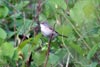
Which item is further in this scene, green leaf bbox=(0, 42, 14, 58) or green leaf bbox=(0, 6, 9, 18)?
green leaf bbox=(0, 6, 9, 18)

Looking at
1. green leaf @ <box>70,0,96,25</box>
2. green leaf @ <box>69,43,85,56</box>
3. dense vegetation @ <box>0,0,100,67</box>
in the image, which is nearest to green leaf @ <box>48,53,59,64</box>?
dense vegetation @ <box>0,0,100,67</box>

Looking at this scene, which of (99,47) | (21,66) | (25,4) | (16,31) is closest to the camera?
(99,47)

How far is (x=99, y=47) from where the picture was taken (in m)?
2.29

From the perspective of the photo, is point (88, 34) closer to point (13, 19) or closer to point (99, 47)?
point (99, 47)

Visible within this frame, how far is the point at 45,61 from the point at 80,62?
0.63 feet

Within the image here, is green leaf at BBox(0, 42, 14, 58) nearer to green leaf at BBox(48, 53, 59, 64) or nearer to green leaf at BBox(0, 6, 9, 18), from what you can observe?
green leaf at BBox(48, 53, 59, 64)

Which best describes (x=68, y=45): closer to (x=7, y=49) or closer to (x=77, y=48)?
(x=77, y=48)

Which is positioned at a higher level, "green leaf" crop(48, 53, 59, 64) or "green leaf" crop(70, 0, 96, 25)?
"green leaf" crop(70, 0, 96, 25)

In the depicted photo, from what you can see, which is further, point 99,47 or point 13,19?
point 13,19

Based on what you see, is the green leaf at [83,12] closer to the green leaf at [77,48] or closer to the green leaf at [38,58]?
the green leaf at [77,48]

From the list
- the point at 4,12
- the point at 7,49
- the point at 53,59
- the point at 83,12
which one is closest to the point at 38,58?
the point at 53,59

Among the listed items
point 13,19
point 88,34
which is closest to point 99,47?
point 88,34

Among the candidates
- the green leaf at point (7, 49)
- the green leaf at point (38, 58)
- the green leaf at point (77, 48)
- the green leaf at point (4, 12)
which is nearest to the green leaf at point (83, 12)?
the green leaf at point (77, 48)

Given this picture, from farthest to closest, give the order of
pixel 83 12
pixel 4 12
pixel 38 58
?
pixel 4 12 → pixel 38 58 → pixel 83 12
